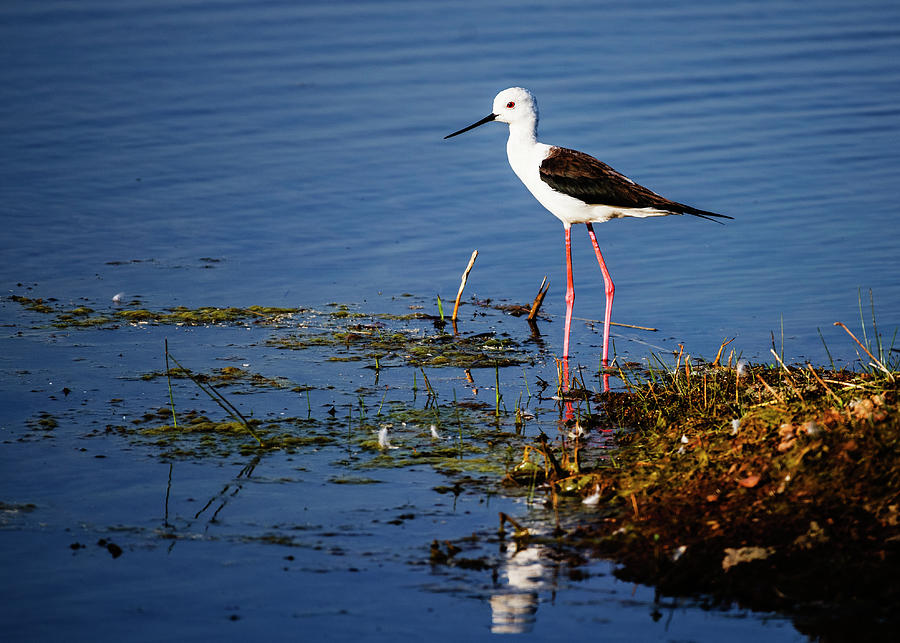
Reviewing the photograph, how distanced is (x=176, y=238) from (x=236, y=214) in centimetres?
83

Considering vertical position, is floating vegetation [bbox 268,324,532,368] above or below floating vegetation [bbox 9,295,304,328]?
below

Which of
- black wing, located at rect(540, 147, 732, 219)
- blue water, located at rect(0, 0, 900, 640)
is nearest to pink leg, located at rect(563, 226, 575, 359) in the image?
blue water, located at rect(0, 0, 900, 640)

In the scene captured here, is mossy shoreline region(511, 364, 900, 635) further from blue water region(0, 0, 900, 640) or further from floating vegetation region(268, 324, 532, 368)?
floating vegetation region(268, 324, 532, 368)

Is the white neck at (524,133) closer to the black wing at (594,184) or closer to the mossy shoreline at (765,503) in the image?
the black wing at (594,184)

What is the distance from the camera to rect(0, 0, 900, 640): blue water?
4.53 metres

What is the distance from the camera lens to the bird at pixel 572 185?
774cm

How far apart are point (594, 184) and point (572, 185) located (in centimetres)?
16

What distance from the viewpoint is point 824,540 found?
4258 millimetres

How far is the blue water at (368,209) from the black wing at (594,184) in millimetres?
988

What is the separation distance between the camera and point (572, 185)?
26.1 ft

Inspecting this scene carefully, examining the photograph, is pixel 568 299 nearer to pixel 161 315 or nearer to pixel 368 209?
pixel 161 315

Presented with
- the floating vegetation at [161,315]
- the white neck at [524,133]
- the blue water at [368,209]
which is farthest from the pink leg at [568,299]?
the floating vegetation at [161,315]

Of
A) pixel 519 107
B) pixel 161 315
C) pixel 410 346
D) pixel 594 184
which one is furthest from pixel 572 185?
pixel 161 315

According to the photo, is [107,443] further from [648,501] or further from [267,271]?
[267,271]
